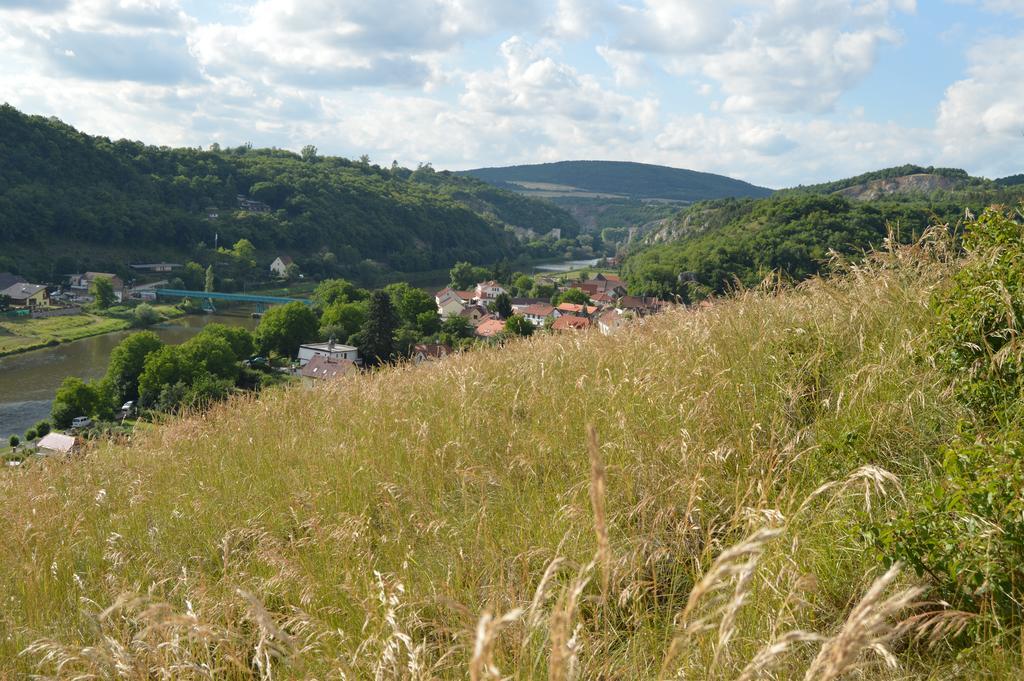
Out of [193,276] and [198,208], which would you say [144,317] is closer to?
[193,276]

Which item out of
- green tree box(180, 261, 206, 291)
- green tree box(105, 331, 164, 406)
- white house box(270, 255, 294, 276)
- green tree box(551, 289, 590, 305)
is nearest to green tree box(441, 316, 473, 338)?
green tree box(551, 289, 590, 305)

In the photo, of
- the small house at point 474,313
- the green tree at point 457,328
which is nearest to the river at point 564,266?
the small house at point 474,313

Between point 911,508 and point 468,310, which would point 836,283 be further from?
point 468,310

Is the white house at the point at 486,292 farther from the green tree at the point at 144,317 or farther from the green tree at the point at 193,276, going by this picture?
the green tree at the point at 193,276

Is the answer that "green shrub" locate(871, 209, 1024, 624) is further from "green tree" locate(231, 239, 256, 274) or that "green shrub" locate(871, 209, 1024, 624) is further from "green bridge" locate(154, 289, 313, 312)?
"green tree" locate(231, 239, 256, 274)

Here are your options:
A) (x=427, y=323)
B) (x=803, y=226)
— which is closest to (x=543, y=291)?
(x=427, y=323)

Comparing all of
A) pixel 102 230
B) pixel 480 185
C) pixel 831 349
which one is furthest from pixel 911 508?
pixel 480 185
